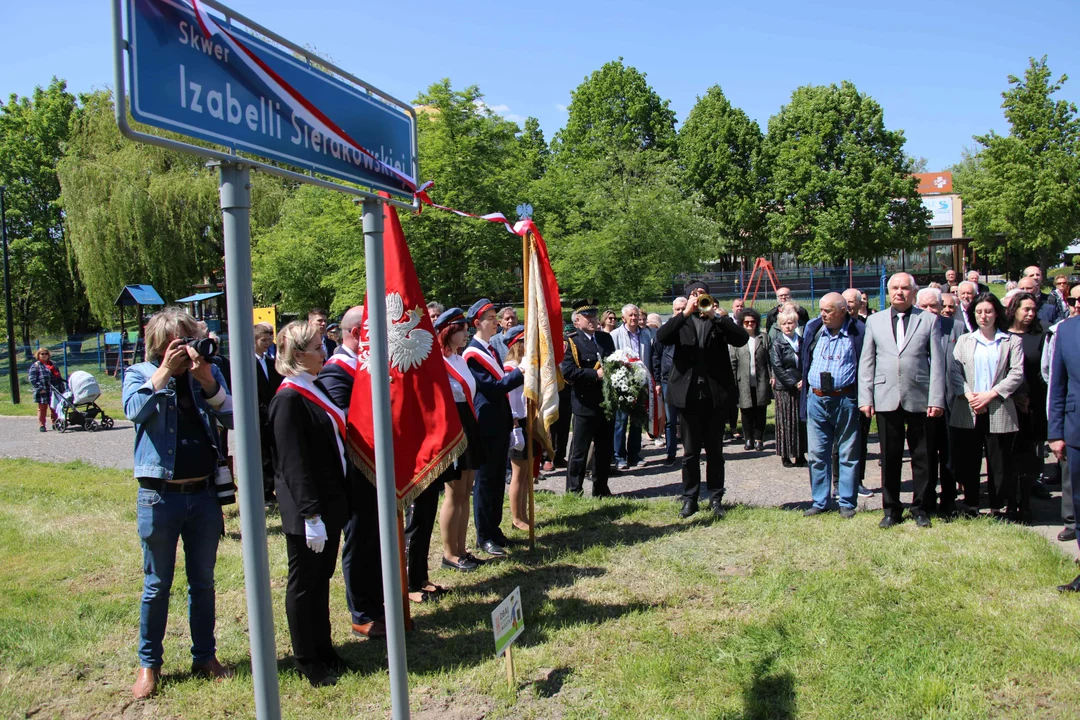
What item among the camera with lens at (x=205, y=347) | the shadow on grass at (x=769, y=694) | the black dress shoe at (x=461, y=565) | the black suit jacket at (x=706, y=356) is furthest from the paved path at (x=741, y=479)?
the camera with lens at (x=205, y=347)

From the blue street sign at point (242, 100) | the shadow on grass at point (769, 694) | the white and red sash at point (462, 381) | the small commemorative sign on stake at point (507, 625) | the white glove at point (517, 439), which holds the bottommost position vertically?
the shadow on grass at point (769, 694)

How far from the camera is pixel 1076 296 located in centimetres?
725

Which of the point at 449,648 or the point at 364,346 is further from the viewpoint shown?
the point at 449,648

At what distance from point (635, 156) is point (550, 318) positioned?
28.5 metres

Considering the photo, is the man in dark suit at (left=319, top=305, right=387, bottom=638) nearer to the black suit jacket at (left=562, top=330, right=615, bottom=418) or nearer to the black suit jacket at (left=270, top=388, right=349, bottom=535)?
the black suit jacket at (left=270, top=388, right=349, bottom=535)

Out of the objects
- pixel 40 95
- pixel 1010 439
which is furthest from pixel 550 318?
pixel 40 95

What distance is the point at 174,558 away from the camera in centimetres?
431

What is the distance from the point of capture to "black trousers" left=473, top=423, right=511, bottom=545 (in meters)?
6.61

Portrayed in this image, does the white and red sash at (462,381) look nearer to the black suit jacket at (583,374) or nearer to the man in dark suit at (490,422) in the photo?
the man in dark suit at (490,422)

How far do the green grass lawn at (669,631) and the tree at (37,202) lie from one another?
130 feet

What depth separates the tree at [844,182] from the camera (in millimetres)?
42625

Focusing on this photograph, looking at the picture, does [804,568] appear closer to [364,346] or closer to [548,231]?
[364,346]

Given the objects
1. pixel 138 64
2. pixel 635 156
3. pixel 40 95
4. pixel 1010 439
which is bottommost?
pixel 1010 439

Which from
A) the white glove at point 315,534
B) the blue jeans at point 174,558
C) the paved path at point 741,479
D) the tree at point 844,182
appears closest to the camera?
the white glove at point 315,534
